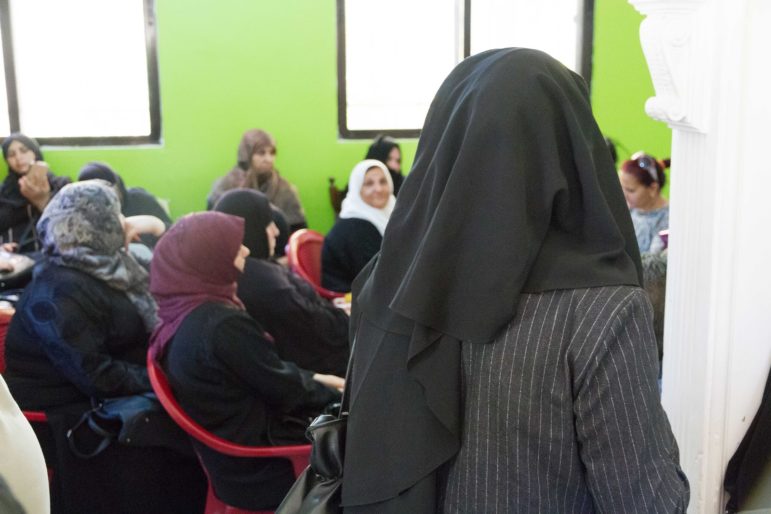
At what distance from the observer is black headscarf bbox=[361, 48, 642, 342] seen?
1.10 m

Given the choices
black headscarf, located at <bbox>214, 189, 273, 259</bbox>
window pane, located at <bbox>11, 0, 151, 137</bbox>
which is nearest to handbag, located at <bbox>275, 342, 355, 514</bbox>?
black headscarf, located at <bbox>214, 189, 273, 259</bbox>

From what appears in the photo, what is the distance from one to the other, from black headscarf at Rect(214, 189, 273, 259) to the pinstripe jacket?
2.25m

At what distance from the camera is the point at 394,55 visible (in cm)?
605

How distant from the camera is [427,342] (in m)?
1.16

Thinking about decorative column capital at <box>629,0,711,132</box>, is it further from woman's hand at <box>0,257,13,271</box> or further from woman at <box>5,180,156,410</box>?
woman's hand at <box>0,257,13,271</box>

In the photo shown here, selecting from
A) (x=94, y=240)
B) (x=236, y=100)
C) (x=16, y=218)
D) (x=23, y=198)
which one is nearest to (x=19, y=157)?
(x=23, y=198)

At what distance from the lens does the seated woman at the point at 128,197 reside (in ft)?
16.4

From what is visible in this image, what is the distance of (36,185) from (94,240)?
8.12ft

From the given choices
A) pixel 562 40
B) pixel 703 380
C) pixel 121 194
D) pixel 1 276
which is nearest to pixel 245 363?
pixel 703 380

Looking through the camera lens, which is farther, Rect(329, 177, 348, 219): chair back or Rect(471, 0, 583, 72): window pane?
Rect(471, 0, 583, 72): window pane

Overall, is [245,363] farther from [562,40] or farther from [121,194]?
[562,40]

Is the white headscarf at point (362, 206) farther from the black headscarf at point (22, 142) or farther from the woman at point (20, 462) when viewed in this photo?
the woman at point (20, 462)

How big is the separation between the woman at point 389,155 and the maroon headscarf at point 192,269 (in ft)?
9.59

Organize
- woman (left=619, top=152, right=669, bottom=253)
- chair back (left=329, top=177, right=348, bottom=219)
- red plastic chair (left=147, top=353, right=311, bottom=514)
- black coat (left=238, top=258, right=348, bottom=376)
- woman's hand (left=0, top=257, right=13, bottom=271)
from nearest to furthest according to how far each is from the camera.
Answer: red plastic chair (left=147, top=353, right=311, bottom=514) → black coat (left=238, top=258, right=348, bottom=376) → woman (left=619, top=152, right=669, bottom=253) → woman's hand (left=0, top=257, right=13, bottom=271) → chair back (left=329, top=177, right=348, bottom=219)
